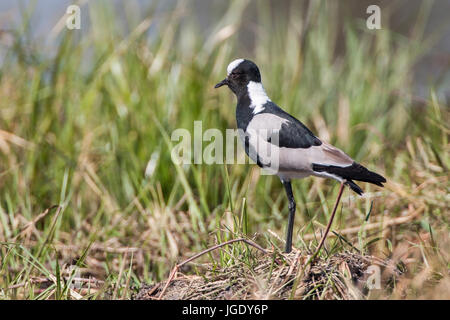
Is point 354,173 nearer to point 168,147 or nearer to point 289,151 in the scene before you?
point 289,151

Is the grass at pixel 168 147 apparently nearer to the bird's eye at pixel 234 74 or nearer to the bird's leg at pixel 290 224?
the bird's leg at pixel 290 224

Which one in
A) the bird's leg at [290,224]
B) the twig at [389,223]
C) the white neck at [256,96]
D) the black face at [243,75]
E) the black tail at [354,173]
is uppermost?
the black face at [243,75]

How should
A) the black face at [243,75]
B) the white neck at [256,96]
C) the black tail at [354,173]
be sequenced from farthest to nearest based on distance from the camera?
the black face at [243,75] → the white neck at [256,96] → the black tail at [354,173]

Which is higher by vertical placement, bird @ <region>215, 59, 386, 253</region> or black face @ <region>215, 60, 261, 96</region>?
black face @ <region>215, 60, 261, 96</region>

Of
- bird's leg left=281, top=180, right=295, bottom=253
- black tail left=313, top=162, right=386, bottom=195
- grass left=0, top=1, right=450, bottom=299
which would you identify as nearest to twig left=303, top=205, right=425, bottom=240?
grass left=0, top=1, right=450, bottom=299

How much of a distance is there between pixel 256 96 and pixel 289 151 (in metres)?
0.47

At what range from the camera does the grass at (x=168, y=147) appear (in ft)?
12.9

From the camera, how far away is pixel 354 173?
3023mm

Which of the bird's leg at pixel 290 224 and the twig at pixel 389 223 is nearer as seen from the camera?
the bird's leg at pixel 290 224

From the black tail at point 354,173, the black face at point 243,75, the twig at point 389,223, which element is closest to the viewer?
the black tail at point 354,173

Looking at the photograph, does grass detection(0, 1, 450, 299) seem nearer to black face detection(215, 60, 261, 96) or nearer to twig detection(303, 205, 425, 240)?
twig detection(303, 205, 425, 240)

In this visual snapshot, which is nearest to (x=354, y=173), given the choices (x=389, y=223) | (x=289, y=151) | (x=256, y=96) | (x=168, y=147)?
(x=289, y=151)

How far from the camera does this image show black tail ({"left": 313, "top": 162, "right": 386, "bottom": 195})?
3.00 meters

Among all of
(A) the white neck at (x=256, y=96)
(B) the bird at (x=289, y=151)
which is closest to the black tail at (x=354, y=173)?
(B) the bird at (x=289, y=151)
